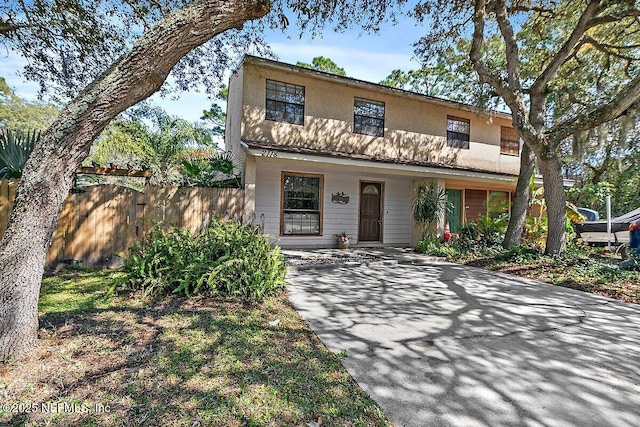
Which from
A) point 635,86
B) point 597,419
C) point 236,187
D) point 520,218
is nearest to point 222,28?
point 597,419

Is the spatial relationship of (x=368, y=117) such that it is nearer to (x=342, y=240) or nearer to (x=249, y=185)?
(x=342, y=240)

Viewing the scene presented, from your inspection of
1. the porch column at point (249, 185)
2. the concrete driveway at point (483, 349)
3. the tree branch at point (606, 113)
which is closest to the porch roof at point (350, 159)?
the porch column at point (249, 185)

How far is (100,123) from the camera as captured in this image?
272cm

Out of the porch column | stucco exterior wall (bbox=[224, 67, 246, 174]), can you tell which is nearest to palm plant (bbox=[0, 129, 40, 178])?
the porch column

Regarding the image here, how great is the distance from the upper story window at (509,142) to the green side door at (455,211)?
9.61 ft

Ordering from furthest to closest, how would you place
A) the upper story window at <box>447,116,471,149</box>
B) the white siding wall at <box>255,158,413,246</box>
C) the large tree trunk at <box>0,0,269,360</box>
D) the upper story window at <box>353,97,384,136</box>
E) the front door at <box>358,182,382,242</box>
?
1. the upper story window at <box>447,116,471,149</box>
2. the front door at <box>358,182,382,242</box>
3. the upper story window at <box>353,97,384,136</box>
4. the white siding wall at <box>255,158,413,246</box>
5. the large tree trunk at <box>0,0,269,360</box>

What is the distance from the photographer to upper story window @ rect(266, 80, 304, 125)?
9172mm

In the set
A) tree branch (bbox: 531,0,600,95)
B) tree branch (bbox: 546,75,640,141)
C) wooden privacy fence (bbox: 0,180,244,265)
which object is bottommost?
wooden privacy fence (bbox: 0,180,244,265)

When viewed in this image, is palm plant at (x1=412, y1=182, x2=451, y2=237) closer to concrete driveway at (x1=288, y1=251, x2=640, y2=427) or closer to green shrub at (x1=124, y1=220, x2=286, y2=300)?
concrete driveway at (x1=288, y1=251, x2=640, y2=427)

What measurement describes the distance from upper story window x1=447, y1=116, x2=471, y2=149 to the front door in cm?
360

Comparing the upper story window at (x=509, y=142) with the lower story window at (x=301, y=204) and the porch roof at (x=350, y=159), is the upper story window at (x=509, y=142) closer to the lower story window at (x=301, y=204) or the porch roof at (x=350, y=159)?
the porch roof at (x=350, y=159)

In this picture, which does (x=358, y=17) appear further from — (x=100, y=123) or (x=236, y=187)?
(x=100, y=123)

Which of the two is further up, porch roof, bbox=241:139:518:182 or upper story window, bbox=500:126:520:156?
upper story window, bbox=500:126:520:156

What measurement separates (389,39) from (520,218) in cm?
635
